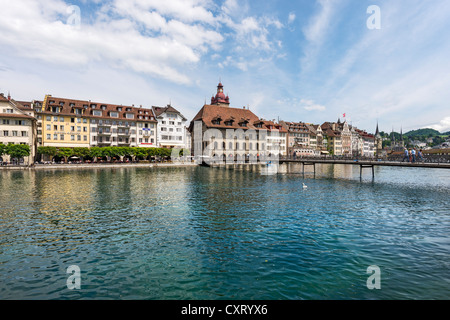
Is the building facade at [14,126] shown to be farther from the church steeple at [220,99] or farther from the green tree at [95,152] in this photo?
the church steeple at [220,99]

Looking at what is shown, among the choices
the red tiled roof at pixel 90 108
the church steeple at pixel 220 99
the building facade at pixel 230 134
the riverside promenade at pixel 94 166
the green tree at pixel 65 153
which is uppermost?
the church steeple at pixel 220 99

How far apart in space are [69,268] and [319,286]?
1169 centimetres

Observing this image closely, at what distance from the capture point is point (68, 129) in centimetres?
8844

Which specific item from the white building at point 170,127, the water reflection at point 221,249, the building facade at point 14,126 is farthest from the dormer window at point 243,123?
the water reflection at point 221,249

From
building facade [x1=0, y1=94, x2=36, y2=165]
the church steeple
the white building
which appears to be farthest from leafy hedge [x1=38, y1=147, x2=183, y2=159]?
the church steeple

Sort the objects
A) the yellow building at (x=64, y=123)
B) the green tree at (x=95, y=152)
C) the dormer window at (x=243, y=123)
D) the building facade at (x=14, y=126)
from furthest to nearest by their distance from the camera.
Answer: the dormer window at (x=243, y=123), the yellow building at (x=64, y=123), the green tree at (x=95, y=152), the building facade at (x=14, y=126)

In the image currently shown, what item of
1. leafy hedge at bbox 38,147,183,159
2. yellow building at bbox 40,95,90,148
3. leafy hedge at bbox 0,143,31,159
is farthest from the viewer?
yellow building at bbox 40,95,90,148

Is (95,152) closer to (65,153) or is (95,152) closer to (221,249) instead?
(65,153)

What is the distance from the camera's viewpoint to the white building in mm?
105188

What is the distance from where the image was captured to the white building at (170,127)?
10519 cm

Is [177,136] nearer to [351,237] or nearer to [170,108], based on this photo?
[170,108]

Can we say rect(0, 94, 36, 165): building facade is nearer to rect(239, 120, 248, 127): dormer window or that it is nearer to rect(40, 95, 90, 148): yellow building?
rect(40, 95, 90, 148): yellow building

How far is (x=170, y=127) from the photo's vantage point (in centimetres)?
10700
